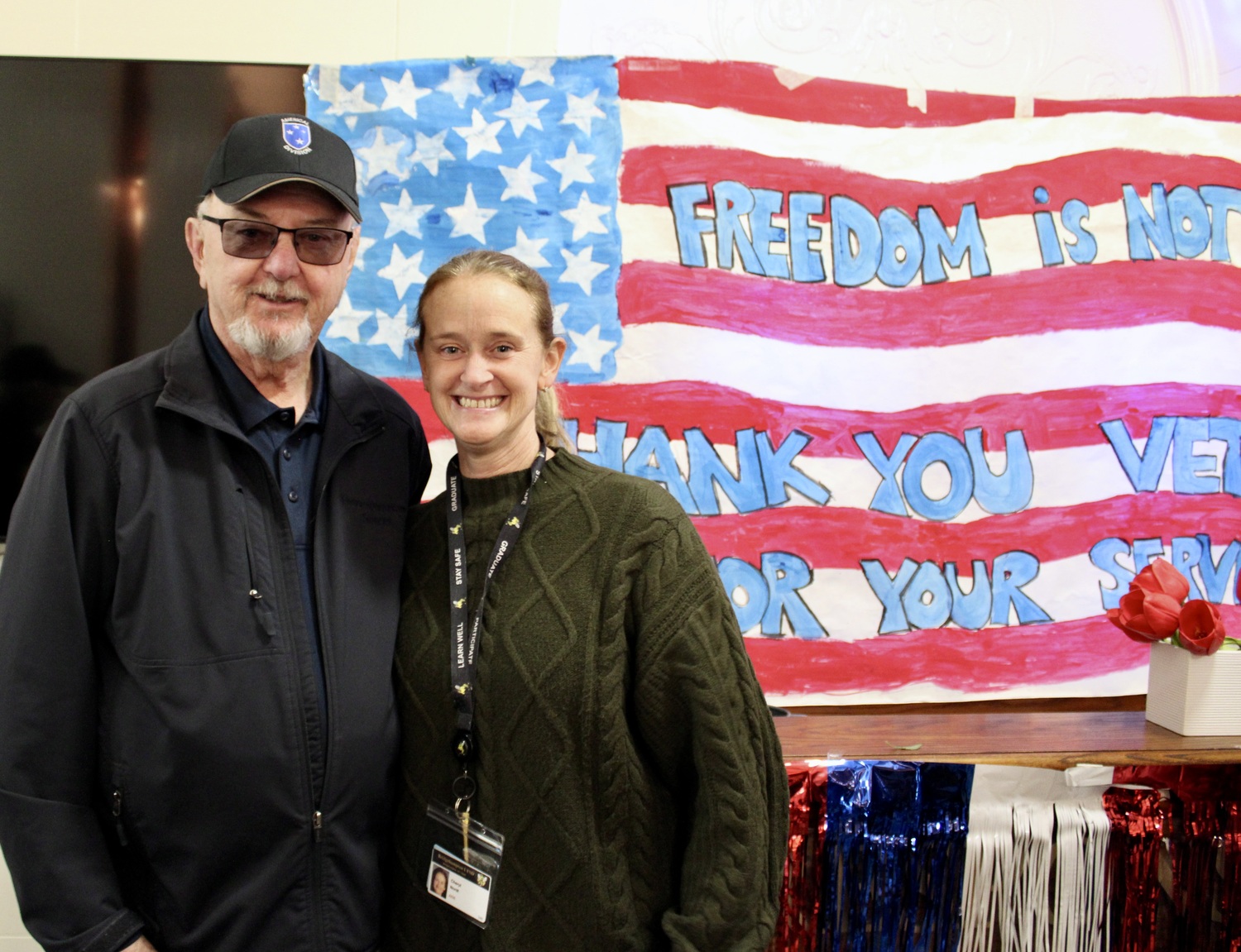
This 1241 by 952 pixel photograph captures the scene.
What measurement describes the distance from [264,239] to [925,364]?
1.47m

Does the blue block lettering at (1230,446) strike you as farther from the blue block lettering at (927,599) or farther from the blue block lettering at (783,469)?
the blue block lettering at (783,469)

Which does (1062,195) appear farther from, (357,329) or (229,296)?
(229,296)

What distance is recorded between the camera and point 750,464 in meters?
2.12

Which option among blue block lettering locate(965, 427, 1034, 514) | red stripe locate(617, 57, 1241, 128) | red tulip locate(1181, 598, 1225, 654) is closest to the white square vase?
red tulip locate(1181, 598, 1225, 654)

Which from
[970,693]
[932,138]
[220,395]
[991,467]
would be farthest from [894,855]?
[932,138]

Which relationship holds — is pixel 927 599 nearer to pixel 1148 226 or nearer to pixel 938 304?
pixel 938 304

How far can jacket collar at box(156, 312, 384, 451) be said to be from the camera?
1211 mm

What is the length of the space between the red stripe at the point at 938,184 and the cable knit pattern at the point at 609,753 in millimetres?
1036

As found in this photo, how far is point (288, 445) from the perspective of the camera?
131cm

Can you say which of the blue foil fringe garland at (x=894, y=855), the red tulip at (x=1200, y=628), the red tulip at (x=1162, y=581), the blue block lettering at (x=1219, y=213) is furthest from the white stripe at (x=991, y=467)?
the blue foil fringe garland at (x=894, y=855)

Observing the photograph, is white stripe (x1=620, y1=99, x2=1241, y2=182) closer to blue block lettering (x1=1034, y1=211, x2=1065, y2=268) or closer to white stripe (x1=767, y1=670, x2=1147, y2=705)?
blue block lettering (x1=1034, y1=211, x2=1065, y2=268)

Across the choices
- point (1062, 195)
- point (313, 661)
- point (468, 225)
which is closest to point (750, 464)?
point (468, 225)

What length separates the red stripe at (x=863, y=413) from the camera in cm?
209

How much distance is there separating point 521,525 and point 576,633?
0.61ft
